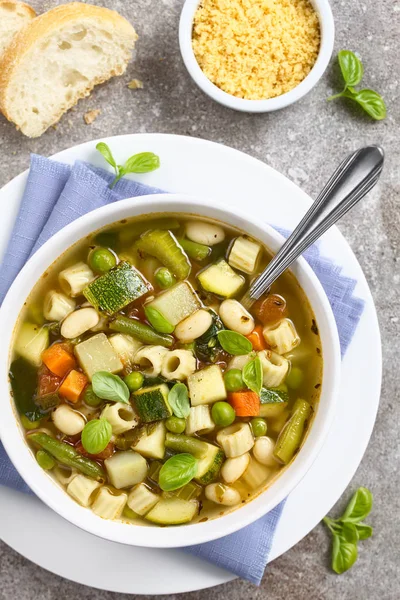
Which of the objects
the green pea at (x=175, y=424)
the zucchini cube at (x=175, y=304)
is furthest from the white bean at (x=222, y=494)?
the zucchini cube at (x=175, y=304)

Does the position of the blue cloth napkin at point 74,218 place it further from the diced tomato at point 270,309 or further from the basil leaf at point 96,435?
the basil leaf at point 96,435

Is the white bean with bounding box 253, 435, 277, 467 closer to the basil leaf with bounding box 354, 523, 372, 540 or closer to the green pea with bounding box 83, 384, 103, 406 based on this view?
the green pea with bounding box 83, 384, 103, 406

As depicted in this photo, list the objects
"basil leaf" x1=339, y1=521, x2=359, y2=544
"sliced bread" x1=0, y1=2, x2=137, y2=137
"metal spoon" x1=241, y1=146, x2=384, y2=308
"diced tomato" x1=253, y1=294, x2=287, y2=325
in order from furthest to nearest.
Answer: "basil leaf" x1=339, y1=521, x2=359, y2=544 < "sliced bread" x1=0, y1=2, x2=137, y2=137 < "diced tomato" x1=253, y1=294, x2=287, y2=325 < "metal spoon" x1=241, y1=146, x2=384, y2=308

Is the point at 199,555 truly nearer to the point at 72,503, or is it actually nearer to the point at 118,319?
the point at 72,503

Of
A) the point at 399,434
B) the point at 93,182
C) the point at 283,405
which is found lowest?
the point at 399,434

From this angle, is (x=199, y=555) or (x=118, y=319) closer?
(x=118, y=319)

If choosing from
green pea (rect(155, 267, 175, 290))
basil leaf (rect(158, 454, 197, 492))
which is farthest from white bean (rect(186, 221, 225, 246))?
basil leaf (rect(158, 454, 197, 492))

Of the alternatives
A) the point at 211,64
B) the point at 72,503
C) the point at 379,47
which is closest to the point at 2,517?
the point at 72,503
